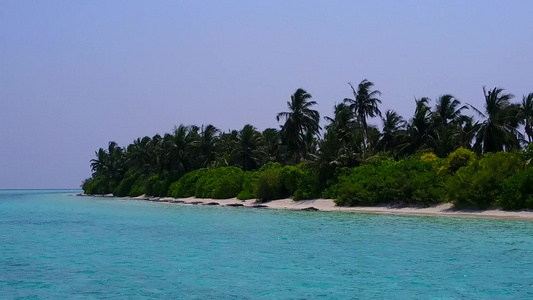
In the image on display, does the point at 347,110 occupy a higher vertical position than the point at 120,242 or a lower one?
higher

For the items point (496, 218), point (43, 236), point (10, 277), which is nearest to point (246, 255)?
point (10, 277)

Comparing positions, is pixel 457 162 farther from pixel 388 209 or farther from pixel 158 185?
pixel 158 185

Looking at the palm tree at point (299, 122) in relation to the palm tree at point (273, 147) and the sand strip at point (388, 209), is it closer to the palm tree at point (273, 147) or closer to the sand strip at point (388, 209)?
the palm tree at point (273, 147)

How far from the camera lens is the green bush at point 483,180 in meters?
30.5

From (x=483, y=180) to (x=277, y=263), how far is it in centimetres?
1940

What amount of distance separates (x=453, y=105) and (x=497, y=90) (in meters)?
10.1

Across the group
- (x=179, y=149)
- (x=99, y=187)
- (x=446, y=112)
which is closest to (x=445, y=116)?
(x=446, y=112)

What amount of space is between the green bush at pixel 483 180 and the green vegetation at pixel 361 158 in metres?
0.06

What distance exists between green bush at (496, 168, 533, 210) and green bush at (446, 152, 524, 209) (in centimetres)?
48

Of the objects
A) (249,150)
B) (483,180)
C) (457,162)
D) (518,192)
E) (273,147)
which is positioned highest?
(273,147)

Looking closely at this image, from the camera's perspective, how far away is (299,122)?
61.9m

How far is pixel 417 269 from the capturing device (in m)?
13.9

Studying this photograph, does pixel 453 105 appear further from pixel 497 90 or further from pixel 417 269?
pixel 417 269

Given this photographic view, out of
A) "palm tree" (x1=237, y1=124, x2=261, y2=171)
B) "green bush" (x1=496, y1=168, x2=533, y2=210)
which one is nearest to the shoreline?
"green bush" (x1=496, y1=168, x2=533, y2=210)
